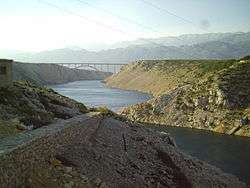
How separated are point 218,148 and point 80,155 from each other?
45133mm

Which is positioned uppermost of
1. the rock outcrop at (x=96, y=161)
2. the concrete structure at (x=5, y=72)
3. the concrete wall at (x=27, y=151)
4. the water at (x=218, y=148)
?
the concrete structure at (x=5, y=72)

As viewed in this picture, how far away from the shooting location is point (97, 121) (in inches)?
2009

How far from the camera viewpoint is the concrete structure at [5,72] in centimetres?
4660

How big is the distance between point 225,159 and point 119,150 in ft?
87.2

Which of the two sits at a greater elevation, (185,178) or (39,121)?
(39,121)

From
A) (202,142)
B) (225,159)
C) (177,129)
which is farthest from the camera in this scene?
→ (177,129)

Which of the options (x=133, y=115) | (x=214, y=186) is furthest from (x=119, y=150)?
(x=133, y=115)

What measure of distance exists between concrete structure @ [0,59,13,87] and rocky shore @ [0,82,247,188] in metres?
1.16

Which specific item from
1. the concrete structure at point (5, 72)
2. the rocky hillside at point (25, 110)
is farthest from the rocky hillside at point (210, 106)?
the concrete structure at point (5, 72)

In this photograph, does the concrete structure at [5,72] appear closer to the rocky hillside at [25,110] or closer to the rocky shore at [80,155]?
the rocky hillside at [25,110]

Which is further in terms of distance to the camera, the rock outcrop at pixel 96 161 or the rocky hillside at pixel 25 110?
the rocky hillside at pixel 25 110

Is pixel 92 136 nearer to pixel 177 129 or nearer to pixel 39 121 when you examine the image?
pixel 39 121

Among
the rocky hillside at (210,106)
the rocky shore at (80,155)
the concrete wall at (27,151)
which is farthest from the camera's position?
the rocky hillside at (210,106)

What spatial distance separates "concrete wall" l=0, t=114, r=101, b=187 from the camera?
22031mm
